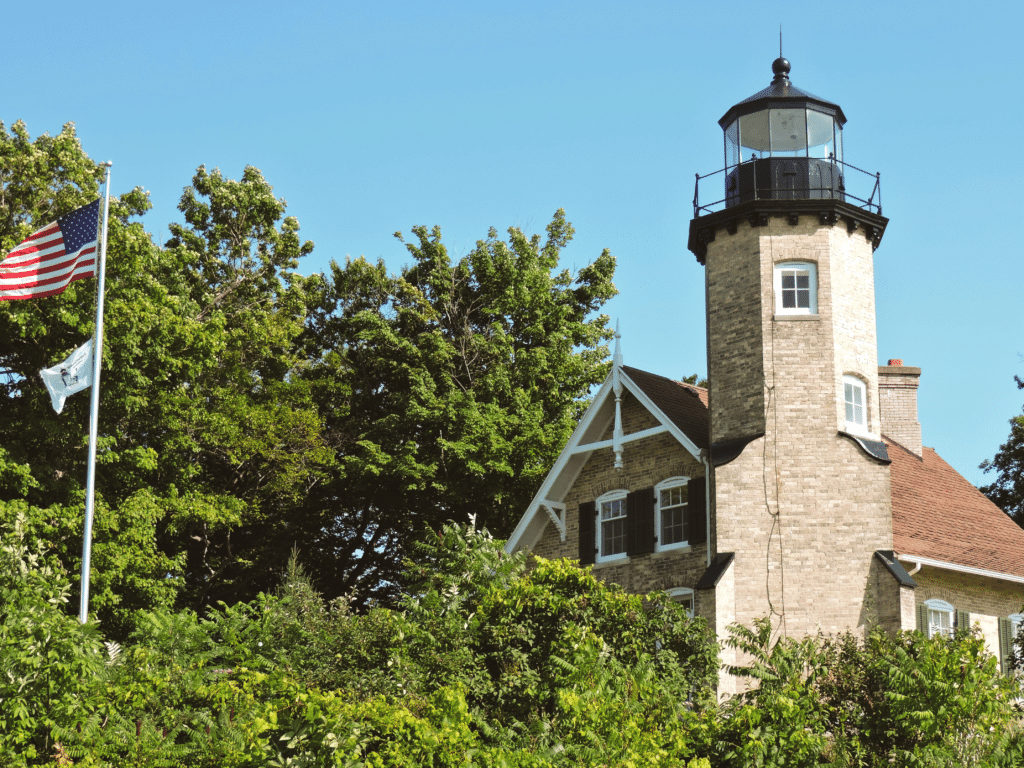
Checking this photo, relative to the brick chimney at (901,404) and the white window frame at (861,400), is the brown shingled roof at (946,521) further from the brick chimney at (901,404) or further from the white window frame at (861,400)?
the white window frame at (861,400)

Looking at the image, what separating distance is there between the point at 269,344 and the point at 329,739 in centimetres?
1986

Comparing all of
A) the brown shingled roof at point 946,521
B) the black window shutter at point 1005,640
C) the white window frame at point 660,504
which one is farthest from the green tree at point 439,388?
the black window shutter at point 1005,640

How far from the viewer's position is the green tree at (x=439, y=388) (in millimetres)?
31594

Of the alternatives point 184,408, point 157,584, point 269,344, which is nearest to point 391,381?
point 269,344

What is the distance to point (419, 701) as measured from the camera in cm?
1478

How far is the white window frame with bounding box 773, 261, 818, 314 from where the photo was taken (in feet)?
78.7

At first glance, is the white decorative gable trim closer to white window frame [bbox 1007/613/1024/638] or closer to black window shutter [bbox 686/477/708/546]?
black window shutter [bbox 686/477/708/546]

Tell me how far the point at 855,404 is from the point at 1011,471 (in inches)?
549

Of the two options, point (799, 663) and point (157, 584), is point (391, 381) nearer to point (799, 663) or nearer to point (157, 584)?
point (157, 584)

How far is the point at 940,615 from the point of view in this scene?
22.9 metres

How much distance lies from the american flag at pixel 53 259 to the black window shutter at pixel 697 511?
11714mm

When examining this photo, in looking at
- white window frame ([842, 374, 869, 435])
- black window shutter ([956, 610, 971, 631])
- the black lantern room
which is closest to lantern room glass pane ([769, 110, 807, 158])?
the black lantern room

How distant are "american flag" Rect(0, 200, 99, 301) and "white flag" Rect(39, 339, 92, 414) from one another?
A: 1195mm

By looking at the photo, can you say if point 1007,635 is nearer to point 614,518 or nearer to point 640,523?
point 640,523
